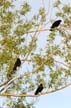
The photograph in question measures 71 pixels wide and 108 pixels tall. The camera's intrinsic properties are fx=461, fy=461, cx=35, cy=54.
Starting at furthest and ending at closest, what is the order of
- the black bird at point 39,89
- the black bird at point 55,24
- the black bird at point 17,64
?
the black bird at point 55,24, the black bird at point 17,64, the black bird at point 39,89

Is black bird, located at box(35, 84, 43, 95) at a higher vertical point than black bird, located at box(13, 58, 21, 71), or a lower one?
lower

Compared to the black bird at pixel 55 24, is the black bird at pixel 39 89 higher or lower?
lower

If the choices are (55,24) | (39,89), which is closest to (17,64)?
(39,89)

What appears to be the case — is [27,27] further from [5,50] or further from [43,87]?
[43,87]

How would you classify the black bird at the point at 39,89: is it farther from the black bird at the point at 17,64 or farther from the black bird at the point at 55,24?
the black bird at the point at 55,24

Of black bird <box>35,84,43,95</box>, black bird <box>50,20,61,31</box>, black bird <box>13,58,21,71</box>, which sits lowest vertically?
black bird <box>35,84,43,95</box>

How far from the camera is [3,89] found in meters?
18.5

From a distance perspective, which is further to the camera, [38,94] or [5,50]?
[5,50]

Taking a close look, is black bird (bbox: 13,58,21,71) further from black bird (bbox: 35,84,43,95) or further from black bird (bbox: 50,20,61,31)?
black bird (bbox: 50,20,61,31)

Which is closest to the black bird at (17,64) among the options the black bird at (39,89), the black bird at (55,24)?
the black bird at (39,89)

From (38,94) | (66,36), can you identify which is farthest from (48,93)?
(66,36)

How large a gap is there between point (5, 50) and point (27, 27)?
1515 millimetres

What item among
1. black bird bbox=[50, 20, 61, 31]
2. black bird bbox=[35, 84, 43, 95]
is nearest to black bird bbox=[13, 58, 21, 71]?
black bird bbox=[35, 84, 43, 95]

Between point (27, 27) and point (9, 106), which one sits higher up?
point (27, 27)
